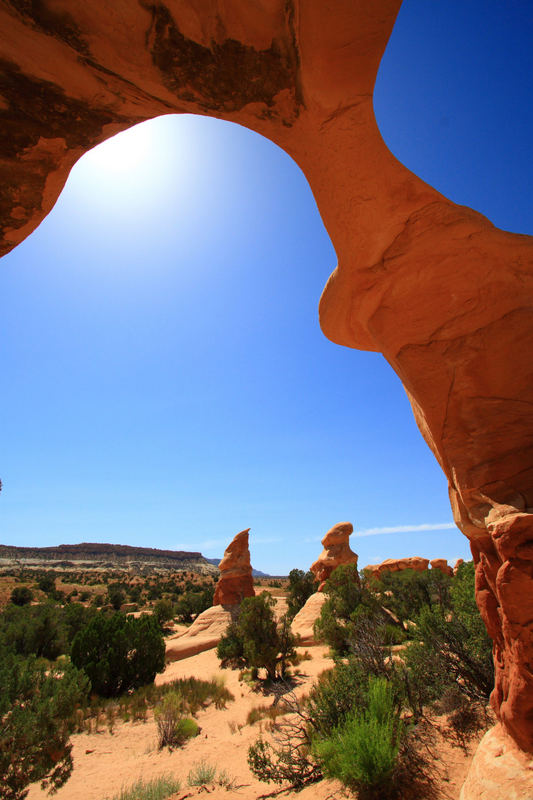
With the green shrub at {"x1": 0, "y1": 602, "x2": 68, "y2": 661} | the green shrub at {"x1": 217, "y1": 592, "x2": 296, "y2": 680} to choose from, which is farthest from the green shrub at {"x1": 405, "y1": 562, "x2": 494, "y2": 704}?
the green shrub at {"x1": 0, "y1": 602, "x2": 68, "y2": 661}

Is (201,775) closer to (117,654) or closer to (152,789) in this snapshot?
(152,789)

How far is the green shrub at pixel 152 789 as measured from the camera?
17.7ft

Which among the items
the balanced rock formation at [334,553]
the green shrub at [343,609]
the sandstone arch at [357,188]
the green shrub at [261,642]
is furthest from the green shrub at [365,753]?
the balanced rock formation at [334,553]

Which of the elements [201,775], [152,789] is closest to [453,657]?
[201,775]

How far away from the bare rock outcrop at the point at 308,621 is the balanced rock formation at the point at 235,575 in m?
4.73

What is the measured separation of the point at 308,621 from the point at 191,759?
1187cm

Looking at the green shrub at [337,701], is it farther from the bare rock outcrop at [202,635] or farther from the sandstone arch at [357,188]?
the bare rock outcrop at [202,635]

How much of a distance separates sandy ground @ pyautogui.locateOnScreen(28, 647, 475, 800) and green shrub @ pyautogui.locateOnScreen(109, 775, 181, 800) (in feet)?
0.57

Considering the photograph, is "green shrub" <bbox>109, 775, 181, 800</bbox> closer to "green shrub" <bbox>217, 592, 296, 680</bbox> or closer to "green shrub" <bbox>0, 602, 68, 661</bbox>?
"green shrub" <bbox>217, 592, 296, 680</bbox>

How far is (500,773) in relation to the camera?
7.26 ft

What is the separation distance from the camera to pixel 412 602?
1655 cm

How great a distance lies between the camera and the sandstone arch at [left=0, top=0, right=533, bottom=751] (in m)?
2.04

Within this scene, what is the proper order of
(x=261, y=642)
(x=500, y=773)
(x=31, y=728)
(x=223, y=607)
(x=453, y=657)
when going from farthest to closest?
1. (x=223, y=607)
2. (x=261, y=642)
3. (x=453, y=657)
4. (x=31, y=728)
5. (x=500, y=773)

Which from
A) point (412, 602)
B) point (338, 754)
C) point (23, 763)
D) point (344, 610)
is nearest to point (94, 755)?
point (23, 763)
